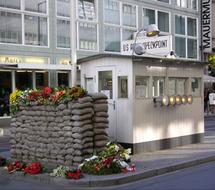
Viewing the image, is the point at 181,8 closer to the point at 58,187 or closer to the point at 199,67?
the point at 199,67

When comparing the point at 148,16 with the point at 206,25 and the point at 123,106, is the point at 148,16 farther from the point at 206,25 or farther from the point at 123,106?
the point at 123,106

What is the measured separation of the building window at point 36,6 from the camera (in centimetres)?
2597

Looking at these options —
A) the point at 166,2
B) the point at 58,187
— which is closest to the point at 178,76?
the point at 58,187

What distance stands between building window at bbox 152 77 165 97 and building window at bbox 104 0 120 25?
17.7 meters

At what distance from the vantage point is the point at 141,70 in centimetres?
1246

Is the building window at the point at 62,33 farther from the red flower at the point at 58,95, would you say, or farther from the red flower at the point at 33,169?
the red flower at the point at 33,169

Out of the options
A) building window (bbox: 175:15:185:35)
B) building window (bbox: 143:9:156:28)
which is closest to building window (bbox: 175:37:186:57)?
building window (bbox: 175:15:185:35)

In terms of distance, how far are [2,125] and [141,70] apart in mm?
13390

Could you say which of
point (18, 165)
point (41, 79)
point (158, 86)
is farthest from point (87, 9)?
point (18, 165)

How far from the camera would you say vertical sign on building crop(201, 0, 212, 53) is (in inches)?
1567

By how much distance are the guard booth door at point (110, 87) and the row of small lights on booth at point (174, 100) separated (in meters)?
1.19

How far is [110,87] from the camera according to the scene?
1283 cm

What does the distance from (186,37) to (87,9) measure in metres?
11.6

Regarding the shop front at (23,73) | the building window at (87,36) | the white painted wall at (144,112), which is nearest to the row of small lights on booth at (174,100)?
the white painted wall at (144,112)
